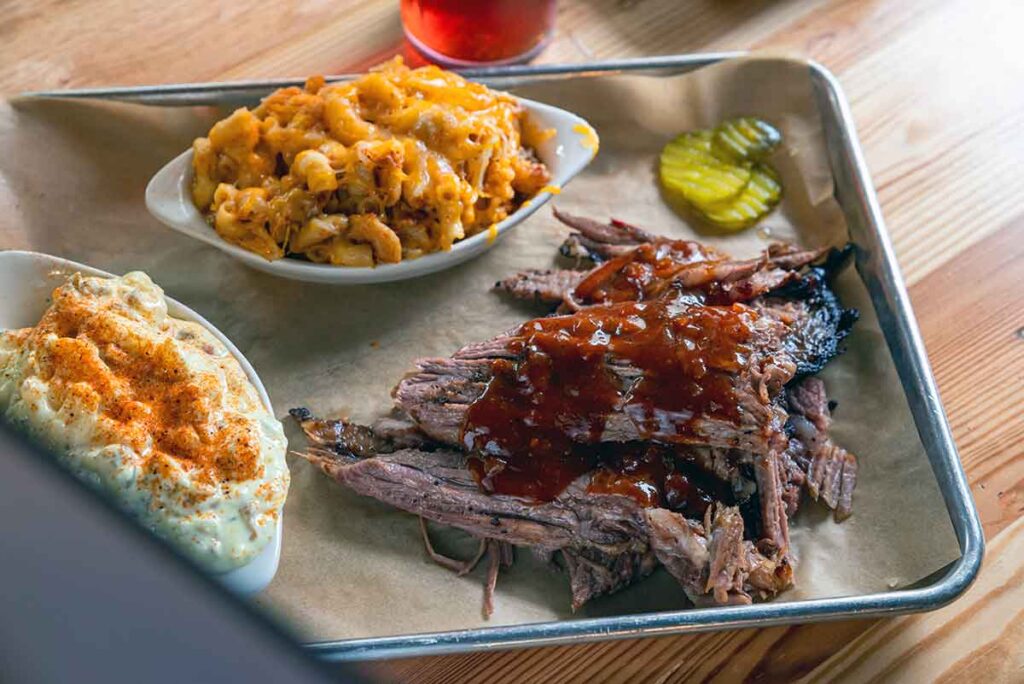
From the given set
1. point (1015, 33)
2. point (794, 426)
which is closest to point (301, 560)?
point (794, 426)

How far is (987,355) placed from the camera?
9.59ft

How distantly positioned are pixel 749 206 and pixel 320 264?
4.39 ft

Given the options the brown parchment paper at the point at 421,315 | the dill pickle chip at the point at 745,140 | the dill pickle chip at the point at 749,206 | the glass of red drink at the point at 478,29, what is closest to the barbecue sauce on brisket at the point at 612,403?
the brown parchment paper at the point at 421,315

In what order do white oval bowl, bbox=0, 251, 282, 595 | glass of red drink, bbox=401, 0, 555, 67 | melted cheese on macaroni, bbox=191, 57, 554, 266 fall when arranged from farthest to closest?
glass of red drink, bbox=401, 0, 555, 67, melted cheese on macaroni, bbox=191, 57, 554, 266, white oval bowl, bbox=0, 251, 282, 595

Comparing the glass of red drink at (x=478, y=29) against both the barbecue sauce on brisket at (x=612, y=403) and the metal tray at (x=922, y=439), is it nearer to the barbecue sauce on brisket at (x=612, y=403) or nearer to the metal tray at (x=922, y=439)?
the metal tray at (x=922, y=439)

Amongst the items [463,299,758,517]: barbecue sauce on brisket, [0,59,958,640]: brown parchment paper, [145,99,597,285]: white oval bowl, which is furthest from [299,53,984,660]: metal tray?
[145,99,597,285]: white oval bowl

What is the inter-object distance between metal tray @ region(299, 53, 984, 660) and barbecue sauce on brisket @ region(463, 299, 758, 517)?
302 millimetres

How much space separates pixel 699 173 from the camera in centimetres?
324

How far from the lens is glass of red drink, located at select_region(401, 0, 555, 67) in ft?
10.9

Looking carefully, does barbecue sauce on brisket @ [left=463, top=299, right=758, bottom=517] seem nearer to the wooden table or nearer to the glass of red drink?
the wooden table

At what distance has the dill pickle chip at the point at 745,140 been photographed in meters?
3.29

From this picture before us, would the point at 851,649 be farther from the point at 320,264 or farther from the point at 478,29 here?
the point at 478,29

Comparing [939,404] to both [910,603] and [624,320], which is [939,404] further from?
[624,320]

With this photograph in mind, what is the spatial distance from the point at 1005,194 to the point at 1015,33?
0.87m
